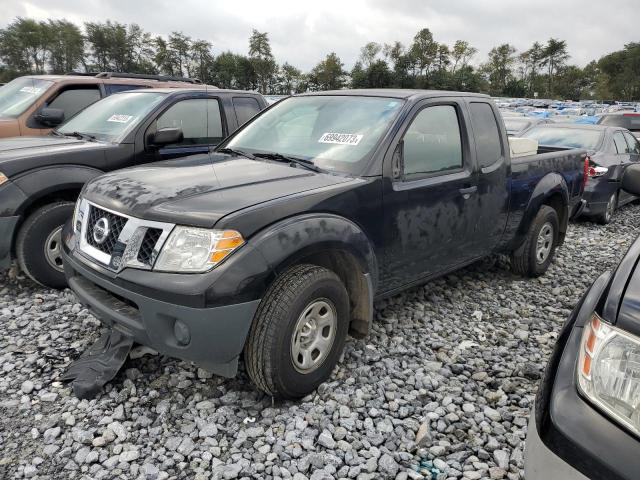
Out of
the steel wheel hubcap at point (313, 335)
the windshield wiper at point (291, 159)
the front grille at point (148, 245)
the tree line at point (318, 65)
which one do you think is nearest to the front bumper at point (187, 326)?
the front grille at point (148, 245)

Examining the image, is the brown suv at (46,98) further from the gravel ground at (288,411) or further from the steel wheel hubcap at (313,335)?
the steel wheel hubcap at (313,335)

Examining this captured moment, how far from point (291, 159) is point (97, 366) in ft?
5.94

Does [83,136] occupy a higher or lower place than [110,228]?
higher

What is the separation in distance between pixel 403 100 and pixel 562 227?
113 inches

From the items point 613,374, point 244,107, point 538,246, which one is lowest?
point 538,246

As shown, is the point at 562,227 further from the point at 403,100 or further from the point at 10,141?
the point at 10,141

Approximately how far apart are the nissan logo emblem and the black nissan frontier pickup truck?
12 millimetres

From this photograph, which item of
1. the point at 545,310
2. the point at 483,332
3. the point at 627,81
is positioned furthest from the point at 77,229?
the point at 627,81

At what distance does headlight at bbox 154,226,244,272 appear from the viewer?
2.32 meters

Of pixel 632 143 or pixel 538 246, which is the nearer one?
pixel 538 246

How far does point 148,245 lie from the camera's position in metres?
2.44

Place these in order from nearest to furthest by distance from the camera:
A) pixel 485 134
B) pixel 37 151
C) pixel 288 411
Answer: pixel 288 411 → pixel 485 134 → pixel 37 151

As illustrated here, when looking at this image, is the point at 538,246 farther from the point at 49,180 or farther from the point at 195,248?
the point at 49,180

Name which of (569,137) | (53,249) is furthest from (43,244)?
(569,137)
